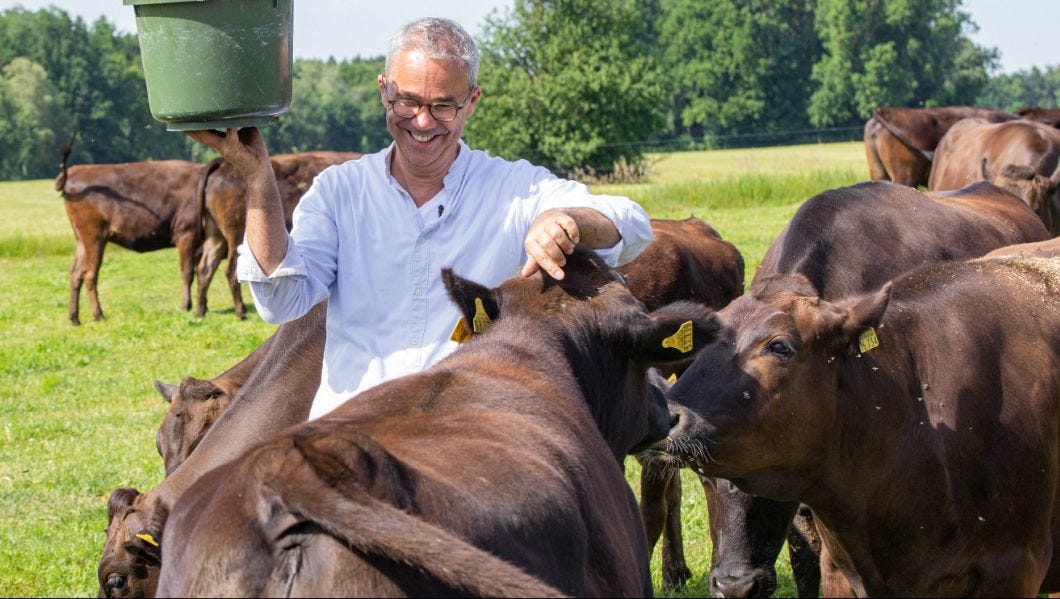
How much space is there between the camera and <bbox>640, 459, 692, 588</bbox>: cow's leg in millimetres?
6734

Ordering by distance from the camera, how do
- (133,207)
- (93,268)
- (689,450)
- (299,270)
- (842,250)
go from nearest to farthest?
(299,270) → (689,450) → (842,250) → (93,268) → (133,207)

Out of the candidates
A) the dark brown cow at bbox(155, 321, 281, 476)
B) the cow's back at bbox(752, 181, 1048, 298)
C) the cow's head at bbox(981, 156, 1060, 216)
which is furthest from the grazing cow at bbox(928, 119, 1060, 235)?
the dark brown cow at bbox(155, 321, 281, 476)

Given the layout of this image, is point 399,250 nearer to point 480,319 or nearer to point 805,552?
point 480,319

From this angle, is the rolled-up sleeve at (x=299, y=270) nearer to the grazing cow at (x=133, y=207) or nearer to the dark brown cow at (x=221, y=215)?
the dark brown cow at (x=221, y=215)

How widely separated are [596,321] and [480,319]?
345 millimetres

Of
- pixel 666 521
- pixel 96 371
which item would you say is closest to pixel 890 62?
pixel 96 371

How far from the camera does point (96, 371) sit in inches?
517

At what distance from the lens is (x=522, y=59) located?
53.4m

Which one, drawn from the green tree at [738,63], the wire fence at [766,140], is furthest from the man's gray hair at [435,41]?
the green tree at [738,63]

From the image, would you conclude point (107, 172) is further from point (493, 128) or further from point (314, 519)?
point (493, 128)

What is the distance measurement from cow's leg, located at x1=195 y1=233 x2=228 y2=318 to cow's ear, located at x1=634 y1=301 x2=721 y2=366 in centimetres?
1364

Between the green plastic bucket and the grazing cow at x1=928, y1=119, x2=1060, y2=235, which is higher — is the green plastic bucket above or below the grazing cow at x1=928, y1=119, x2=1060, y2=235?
above

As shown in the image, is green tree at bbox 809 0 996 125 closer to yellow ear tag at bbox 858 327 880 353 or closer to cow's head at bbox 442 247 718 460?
yellow ear tag at bbox 858 327 880 353

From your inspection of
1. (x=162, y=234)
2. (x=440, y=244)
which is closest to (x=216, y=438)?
(x=440, y=244)
